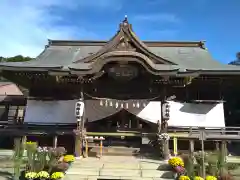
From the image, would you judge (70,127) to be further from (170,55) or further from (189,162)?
(170,55)

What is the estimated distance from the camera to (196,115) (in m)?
15.4

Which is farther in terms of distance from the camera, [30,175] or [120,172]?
[120,172]

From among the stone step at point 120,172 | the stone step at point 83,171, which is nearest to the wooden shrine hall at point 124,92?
the stone step at point 83,171

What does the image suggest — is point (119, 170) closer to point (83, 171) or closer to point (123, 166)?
point (123, 166)

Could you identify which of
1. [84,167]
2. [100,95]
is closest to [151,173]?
[84,167]

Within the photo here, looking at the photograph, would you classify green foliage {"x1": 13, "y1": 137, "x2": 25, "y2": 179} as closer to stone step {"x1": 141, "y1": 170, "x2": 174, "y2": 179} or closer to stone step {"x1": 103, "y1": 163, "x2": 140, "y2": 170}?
stone step {"x1": 103, "y1": 163, "x2": 140, "y2": 170}

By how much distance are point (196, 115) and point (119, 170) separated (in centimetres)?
765

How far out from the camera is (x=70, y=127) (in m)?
15.2

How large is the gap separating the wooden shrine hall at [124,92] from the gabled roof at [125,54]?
0.06m

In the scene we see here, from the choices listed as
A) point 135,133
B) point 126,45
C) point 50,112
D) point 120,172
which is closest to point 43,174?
point 120,172

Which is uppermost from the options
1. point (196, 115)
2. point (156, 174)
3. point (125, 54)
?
point (125, 54)

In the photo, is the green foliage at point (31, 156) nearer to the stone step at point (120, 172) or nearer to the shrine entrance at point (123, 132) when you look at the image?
the stone step at point (120, 172)

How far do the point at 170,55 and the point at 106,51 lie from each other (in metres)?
7.29

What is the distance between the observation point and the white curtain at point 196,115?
1533cm
